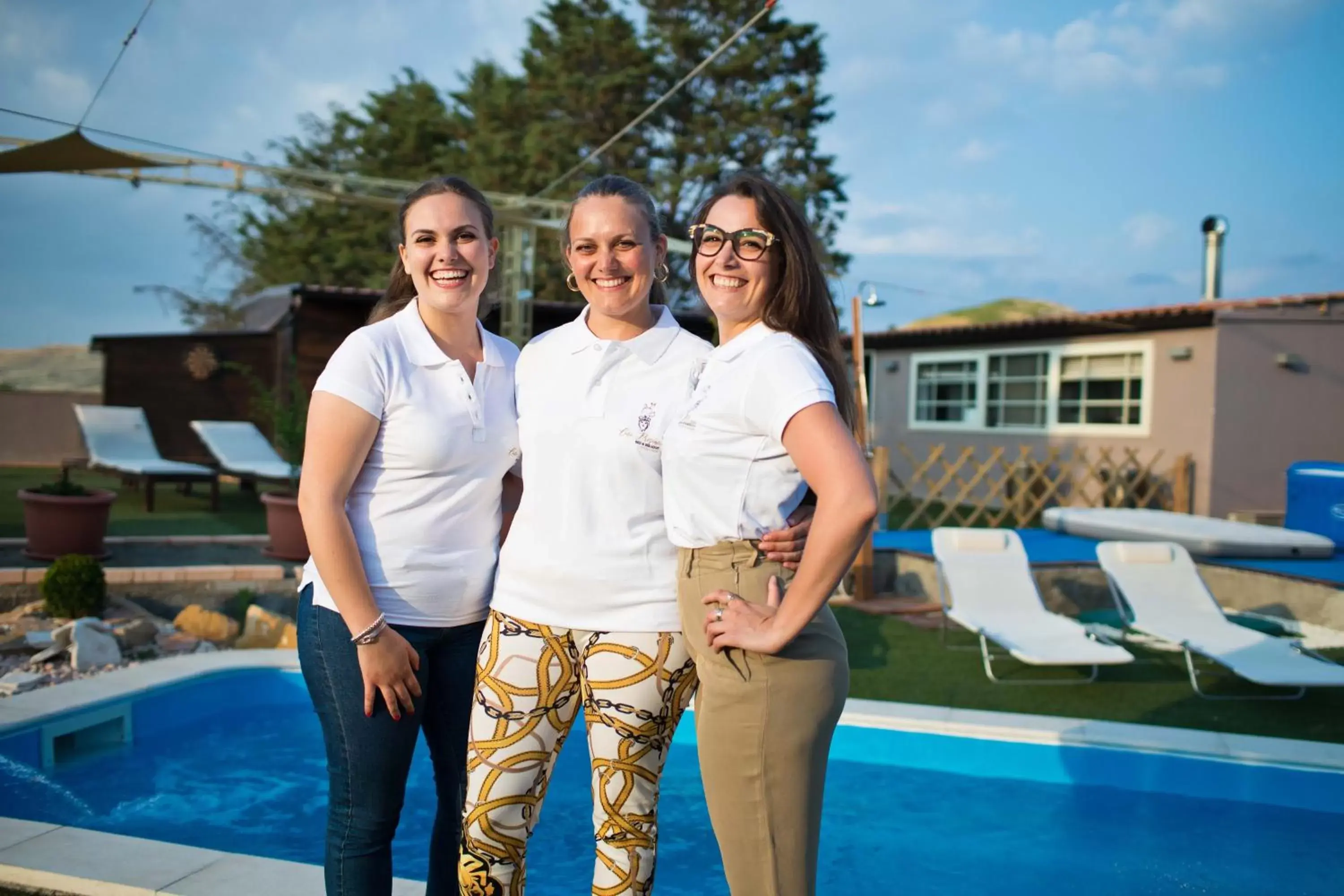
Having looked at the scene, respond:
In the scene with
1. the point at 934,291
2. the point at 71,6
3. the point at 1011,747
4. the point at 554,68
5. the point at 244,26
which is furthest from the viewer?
the point at 554,68

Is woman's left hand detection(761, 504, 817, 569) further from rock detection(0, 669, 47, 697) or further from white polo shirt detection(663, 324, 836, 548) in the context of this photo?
rock detection(0, 669, 47, 697)

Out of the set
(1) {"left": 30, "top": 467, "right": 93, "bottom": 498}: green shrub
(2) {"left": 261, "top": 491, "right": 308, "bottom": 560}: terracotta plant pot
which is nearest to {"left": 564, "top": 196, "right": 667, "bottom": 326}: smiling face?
(2) {"left": 261, "top": 491, "right": 308, "bottom": 560}: terracotta plant pot

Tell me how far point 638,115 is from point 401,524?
61.5ft

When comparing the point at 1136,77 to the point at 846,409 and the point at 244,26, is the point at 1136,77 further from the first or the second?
the point at 846,409

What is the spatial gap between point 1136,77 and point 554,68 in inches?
445

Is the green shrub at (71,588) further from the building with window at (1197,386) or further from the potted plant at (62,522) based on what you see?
the building with window at (1197,386)

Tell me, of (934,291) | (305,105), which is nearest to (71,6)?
(305,105)

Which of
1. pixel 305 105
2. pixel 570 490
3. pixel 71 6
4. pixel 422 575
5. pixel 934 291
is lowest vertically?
pixel 422 575

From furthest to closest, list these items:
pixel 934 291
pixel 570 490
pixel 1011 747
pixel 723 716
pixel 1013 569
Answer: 1. pixel 934 291
2. pixel 1013 569
3. pixel 1011 747
4. pixel 570 490
5. pixel 723 716

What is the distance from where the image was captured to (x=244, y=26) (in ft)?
59.5

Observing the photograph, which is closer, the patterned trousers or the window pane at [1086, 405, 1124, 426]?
the patterned trousers

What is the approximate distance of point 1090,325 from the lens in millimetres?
11508

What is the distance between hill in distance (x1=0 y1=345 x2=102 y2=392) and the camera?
22797mm

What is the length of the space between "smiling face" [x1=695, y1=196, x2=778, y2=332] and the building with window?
33.3 feet
